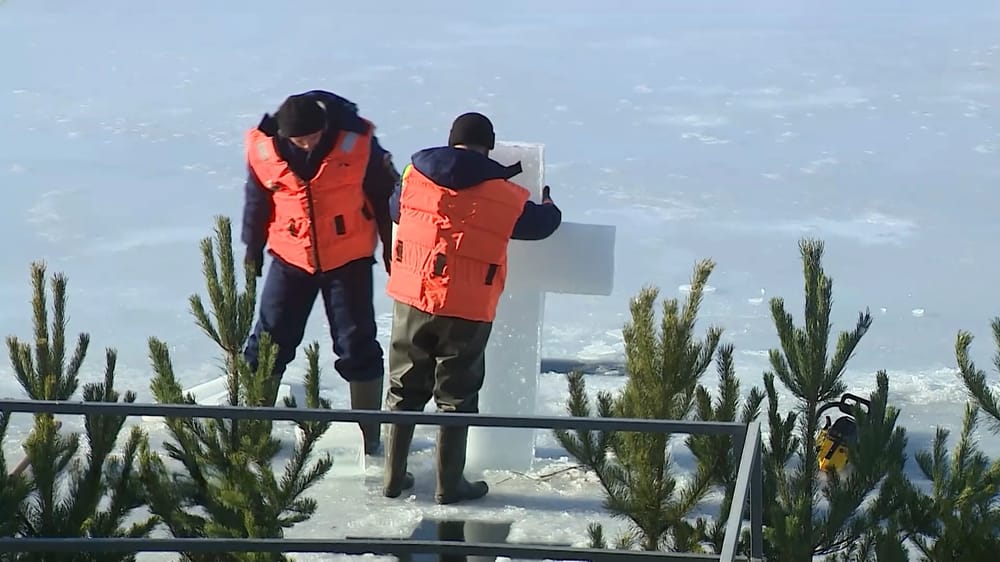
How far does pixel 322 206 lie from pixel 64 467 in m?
1.54

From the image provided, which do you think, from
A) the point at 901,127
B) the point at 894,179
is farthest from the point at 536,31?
the point at 894,179

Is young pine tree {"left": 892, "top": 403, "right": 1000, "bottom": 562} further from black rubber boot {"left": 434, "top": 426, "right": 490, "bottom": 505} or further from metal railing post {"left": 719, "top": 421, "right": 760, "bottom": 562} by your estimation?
black rubber boot {"left": 434, "top": 426, "right": 490, "bottom": 505}

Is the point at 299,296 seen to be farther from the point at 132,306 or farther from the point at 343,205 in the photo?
the point at 132,306

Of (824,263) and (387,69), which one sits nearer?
(824,263)

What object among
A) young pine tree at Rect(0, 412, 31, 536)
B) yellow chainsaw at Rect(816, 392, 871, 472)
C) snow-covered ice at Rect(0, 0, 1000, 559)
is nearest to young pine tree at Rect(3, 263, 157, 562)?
young pine tree at Rect(0, 412, 31, 536)

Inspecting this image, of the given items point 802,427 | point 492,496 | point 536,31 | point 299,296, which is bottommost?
point 492,496

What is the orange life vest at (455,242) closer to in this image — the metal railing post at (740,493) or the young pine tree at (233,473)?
the young pine tree at (233,473)

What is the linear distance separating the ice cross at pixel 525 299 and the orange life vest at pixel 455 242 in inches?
10.7

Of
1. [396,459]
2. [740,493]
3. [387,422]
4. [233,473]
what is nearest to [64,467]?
[233,473]

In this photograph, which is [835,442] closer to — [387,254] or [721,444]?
[721,444]

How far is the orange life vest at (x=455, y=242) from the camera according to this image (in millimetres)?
4465

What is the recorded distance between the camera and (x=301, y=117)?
4.77 m

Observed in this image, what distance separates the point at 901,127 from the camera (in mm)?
9055

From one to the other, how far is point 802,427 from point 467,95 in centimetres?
595
